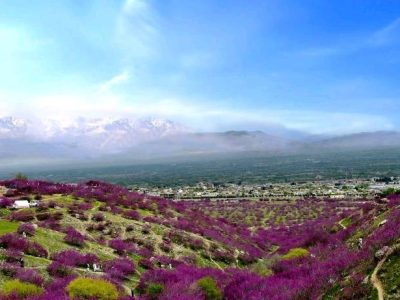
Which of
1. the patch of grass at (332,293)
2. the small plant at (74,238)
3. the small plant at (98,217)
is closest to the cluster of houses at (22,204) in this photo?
the small plant at (98,217)

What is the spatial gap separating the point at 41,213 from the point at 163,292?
16.7m

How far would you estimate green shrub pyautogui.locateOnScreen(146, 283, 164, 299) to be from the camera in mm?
18706

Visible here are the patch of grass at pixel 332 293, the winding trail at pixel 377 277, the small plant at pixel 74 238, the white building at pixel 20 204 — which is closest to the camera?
the winding trail at pixel 377 277

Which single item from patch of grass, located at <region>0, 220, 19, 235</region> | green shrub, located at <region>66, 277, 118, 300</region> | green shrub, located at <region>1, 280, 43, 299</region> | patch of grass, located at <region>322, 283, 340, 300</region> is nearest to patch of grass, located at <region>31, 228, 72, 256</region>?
patch of grass, located at <region>0, 220, 19, 235</region>

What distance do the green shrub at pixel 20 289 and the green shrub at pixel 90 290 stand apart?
1.17 metres

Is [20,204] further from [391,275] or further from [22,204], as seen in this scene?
[391,275]

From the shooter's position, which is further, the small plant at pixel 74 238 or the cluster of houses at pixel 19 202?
the cluster of houses at pixel 19 202

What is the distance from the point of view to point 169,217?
4428cm

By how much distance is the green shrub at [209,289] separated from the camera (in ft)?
62.6

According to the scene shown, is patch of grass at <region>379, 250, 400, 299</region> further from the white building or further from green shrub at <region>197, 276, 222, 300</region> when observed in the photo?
the white building

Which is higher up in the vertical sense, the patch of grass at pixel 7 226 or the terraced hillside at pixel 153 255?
the patch of grass at pixel 7 226

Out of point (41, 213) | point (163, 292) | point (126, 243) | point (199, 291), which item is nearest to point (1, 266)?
point (163, 292)

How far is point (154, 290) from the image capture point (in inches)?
752

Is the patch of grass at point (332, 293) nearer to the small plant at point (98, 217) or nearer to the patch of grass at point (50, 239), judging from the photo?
the patch of grass at point (50, 239)
